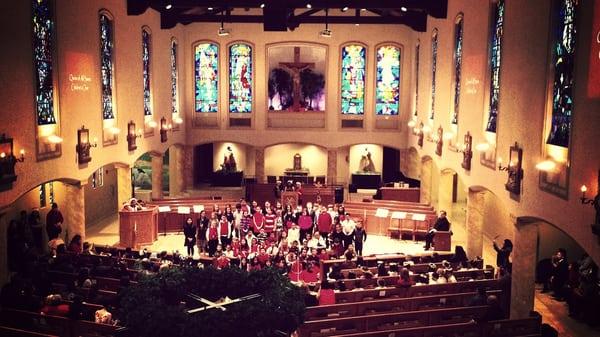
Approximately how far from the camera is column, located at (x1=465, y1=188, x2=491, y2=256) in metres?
19.0

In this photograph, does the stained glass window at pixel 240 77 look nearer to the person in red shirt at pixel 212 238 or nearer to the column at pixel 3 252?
the person in red shirt at pixel 212 238

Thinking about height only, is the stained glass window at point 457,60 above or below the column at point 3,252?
above

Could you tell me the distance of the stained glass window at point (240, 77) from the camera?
31.7m

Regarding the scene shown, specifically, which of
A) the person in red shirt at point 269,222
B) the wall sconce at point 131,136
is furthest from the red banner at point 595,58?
the wall sconce at point 131,136

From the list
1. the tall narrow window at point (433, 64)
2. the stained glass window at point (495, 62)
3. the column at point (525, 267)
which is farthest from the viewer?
the tall narrow window at point (433, 64)

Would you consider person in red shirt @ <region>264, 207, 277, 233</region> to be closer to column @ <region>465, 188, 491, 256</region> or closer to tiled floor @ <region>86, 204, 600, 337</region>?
tiled floor @ <region>86, 204, 600, 337</region>

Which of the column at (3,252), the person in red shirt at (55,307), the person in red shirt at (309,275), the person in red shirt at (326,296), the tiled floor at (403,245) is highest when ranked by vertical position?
the column at (3,252)

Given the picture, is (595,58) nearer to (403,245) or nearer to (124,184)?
(403,245)

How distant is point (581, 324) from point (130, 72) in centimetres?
1746

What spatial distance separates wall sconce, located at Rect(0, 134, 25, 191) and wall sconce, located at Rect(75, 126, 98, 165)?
159 inches

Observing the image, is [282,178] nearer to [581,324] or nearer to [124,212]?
[124,212]

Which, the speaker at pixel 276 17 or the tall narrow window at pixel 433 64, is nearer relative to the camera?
the tall narrow window at pixel 433 64

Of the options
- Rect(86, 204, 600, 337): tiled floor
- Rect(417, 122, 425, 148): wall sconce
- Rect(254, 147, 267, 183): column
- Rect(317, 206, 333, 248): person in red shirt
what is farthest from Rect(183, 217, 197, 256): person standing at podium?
Rect(254, 147, 267, 183): column

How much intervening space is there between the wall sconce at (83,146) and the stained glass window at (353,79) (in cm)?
1630
